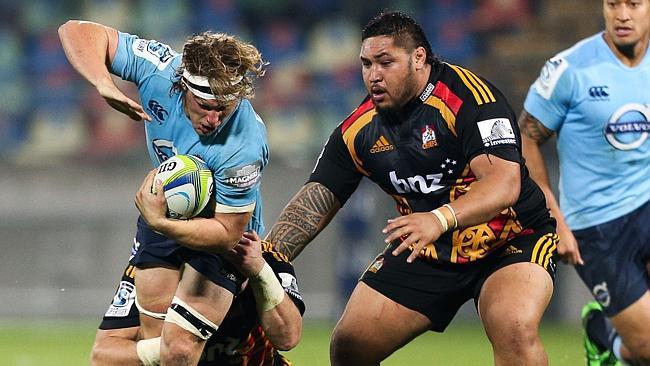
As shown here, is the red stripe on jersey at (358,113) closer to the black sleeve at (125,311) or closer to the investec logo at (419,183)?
the investec logo at (419,183)

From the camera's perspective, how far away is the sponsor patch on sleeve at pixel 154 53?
583 centimetres

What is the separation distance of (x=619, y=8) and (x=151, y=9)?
9.36 meters

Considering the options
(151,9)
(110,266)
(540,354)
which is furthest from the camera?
(151,9)

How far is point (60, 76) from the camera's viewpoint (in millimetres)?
14898

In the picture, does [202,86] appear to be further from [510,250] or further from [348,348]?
[510,250]

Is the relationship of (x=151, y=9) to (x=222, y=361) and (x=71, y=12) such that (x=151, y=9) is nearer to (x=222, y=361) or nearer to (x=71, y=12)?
(x=71, y=12)

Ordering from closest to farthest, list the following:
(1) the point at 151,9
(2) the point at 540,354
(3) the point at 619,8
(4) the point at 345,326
Answer: (2) the point at 540,354, (4) the point at 345,326, (3) the point at 619,8, (1) the point at 151,9

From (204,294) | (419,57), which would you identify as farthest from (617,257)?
(204,294)

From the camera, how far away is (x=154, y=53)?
5879 mm

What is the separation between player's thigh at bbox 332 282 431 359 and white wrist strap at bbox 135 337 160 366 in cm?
89

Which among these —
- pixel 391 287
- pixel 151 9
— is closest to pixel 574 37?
pixel 151 9

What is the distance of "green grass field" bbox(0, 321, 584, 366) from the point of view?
9.77 m

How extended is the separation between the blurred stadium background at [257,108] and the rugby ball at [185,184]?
19.3 ft

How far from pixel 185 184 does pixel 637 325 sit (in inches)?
113
